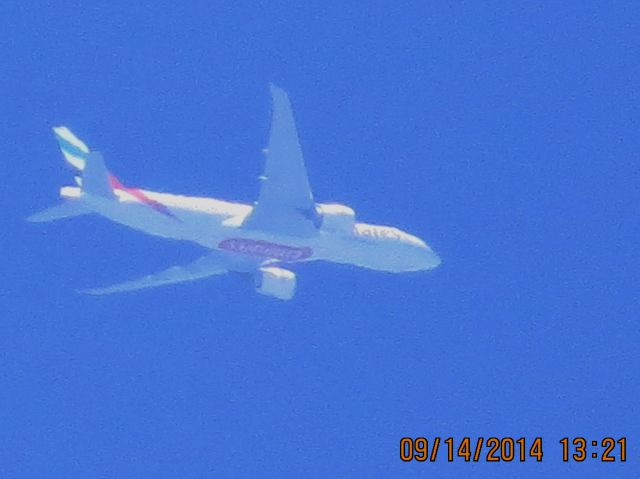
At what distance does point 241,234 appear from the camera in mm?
70688

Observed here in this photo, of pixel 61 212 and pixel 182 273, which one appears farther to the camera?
pixel 182 273

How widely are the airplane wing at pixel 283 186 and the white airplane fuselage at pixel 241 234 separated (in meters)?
0.57

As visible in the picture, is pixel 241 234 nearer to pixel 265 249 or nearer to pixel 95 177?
pixel 265 249

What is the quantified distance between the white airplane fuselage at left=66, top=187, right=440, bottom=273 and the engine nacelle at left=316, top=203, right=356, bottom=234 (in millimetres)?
102

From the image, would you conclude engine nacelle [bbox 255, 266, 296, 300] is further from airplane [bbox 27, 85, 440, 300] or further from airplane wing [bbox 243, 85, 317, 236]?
airplane wing [bbox 243, 85, 317, 236]

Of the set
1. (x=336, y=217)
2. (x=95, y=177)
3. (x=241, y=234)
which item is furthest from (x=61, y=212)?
(x=336, y=217)

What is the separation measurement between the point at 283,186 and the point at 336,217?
3.93 meters

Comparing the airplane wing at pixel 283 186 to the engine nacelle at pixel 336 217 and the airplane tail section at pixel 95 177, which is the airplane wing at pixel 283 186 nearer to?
the engine nacelle at pixel 336 217

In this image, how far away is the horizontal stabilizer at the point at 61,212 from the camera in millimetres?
67938

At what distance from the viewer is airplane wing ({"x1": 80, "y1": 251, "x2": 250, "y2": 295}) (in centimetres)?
7744

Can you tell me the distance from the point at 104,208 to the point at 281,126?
7.98 meters

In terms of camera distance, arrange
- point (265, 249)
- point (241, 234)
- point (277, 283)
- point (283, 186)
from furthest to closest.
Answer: point (277, 283)
point (265, 249)
point (241, 234)
point (283, 186)

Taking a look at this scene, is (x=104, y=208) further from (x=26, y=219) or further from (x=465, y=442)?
(x=465, y=442)

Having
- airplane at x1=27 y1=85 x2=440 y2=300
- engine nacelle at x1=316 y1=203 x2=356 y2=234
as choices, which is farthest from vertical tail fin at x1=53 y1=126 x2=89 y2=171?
engine nacelle at x1=316 y1=203 x2=356 y2=234
